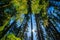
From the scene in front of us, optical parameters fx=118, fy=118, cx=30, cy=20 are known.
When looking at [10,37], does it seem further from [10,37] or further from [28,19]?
[28,19]

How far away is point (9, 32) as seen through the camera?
357 centimetres

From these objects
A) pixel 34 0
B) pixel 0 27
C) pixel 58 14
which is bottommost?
pixel 0 27

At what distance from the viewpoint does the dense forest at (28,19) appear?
3.55m

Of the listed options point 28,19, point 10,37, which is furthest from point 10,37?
point 28,19

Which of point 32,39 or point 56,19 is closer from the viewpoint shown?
point 32,39

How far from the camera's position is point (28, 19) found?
141 inches

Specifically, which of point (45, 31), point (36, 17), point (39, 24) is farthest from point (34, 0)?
point (45, 31)

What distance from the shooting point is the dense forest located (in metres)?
3.55

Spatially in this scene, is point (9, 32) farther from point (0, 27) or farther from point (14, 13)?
point (14, 13)

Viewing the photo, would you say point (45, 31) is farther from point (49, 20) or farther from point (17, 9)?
point (17, 9)

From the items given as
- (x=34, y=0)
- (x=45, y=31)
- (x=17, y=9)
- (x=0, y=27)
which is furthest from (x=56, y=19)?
(x=0, y=27)

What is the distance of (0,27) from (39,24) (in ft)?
3.90

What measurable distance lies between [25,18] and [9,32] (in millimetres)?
642

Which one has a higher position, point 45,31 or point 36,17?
point 36,17
